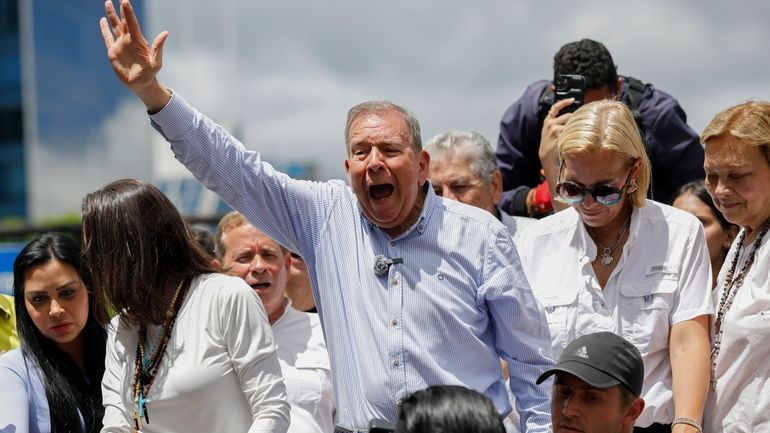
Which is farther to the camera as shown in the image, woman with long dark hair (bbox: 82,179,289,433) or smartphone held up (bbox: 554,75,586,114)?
smartphone held up (bbox: 554,75,586,114)

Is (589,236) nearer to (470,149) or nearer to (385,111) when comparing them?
(385,111)

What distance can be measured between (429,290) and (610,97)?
2.01m

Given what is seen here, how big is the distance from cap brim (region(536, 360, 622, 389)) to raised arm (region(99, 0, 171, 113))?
1.61 metres

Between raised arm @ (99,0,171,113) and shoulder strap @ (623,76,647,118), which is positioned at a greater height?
raised arm @ (99,0,171,113)

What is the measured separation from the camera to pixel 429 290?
3951mm

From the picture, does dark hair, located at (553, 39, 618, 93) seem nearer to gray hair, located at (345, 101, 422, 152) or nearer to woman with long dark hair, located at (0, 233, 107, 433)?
gray hair, located at (345, 101, 422, 152)

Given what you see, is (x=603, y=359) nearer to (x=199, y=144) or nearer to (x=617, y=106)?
(x=617, y=106)

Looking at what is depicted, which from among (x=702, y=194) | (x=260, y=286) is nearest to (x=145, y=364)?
(x=260, y=286)

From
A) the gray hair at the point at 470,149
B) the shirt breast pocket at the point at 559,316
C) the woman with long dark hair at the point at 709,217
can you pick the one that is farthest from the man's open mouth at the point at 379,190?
the woman with long dark hair at the point at 709,217

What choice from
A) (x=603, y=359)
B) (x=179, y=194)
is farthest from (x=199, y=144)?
(x=179, y=194)

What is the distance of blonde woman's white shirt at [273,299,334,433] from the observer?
5022mm

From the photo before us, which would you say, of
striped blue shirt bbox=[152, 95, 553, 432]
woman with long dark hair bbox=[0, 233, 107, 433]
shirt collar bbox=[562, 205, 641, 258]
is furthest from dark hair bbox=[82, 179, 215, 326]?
shirt collar bbox=[562, 205, 641, 258]

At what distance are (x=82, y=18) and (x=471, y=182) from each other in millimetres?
48325

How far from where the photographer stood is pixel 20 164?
49.4 m
